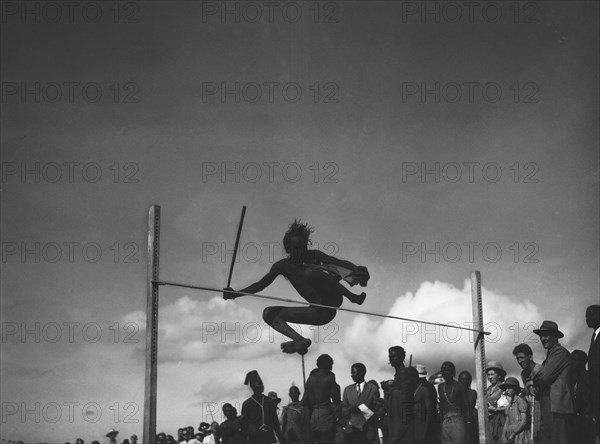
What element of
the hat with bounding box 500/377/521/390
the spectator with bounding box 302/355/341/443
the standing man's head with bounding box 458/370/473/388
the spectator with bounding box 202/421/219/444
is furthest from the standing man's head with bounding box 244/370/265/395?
the spectator with bounding box 202/421/219/444

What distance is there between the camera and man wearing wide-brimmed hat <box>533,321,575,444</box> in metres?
13.1

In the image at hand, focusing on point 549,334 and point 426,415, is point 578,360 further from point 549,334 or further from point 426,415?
point 426,415

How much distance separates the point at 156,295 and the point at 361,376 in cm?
461

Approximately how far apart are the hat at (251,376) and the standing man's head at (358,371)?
1377mm

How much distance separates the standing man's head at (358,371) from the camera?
1515cm

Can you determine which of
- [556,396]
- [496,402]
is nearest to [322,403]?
[496,402]

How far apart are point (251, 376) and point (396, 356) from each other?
7.29 feet

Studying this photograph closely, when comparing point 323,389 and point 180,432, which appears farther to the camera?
point 180,432

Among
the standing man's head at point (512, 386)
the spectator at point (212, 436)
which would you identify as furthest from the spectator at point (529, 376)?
the spectator at point (212, 436)

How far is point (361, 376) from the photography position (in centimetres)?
1517

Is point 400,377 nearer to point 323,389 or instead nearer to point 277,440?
point 323,389

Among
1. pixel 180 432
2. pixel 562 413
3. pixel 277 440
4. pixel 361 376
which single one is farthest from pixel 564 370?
pixel 180 432

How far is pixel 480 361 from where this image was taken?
1423cm

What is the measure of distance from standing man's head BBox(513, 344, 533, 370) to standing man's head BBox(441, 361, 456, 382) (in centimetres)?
88
